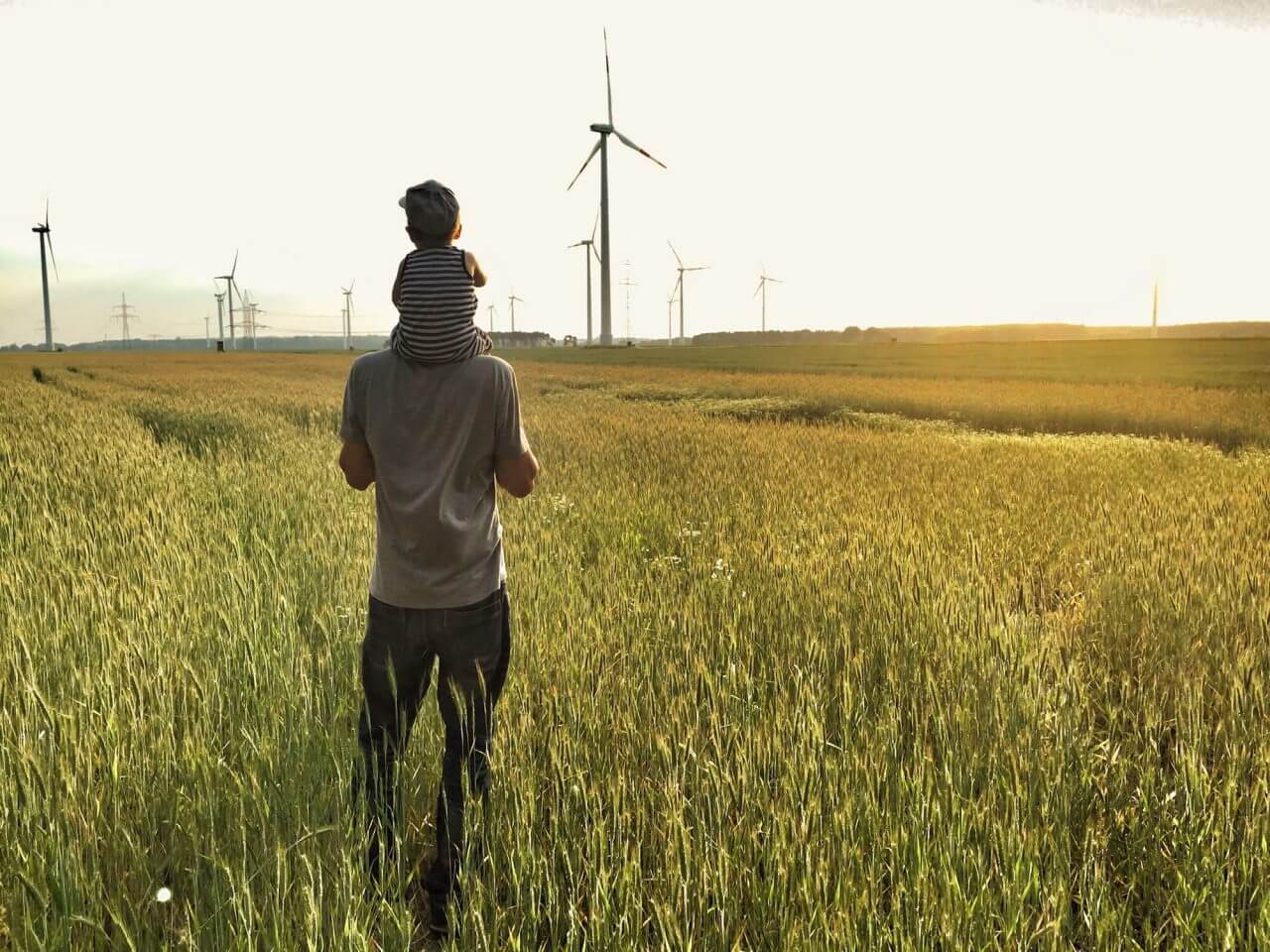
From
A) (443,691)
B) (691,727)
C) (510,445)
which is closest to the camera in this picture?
(510,445)

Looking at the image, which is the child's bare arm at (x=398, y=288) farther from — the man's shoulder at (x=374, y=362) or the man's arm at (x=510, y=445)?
the man's arm at (x=510, y=445)

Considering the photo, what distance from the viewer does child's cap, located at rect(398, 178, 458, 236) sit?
2445 mm

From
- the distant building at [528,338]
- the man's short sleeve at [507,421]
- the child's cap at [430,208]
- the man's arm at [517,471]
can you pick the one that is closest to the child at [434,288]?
the child's cap at [430,208]

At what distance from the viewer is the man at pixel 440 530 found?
8.06 ft

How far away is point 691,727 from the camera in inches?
119

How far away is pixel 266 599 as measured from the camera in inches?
203

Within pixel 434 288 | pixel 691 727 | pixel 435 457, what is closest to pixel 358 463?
pixel 435 457

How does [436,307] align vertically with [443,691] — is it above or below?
above

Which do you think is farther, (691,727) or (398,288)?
(691,727)

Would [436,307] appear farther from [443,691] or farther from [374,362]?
[443,691]

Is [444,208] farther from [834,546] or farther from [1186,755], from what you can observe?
[834,546]

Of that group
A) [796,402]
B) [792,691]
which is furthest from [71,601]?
[796,402]

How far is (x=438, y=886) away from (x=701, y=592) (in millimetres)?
2877

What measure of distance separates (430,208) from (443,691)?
1.54 m
